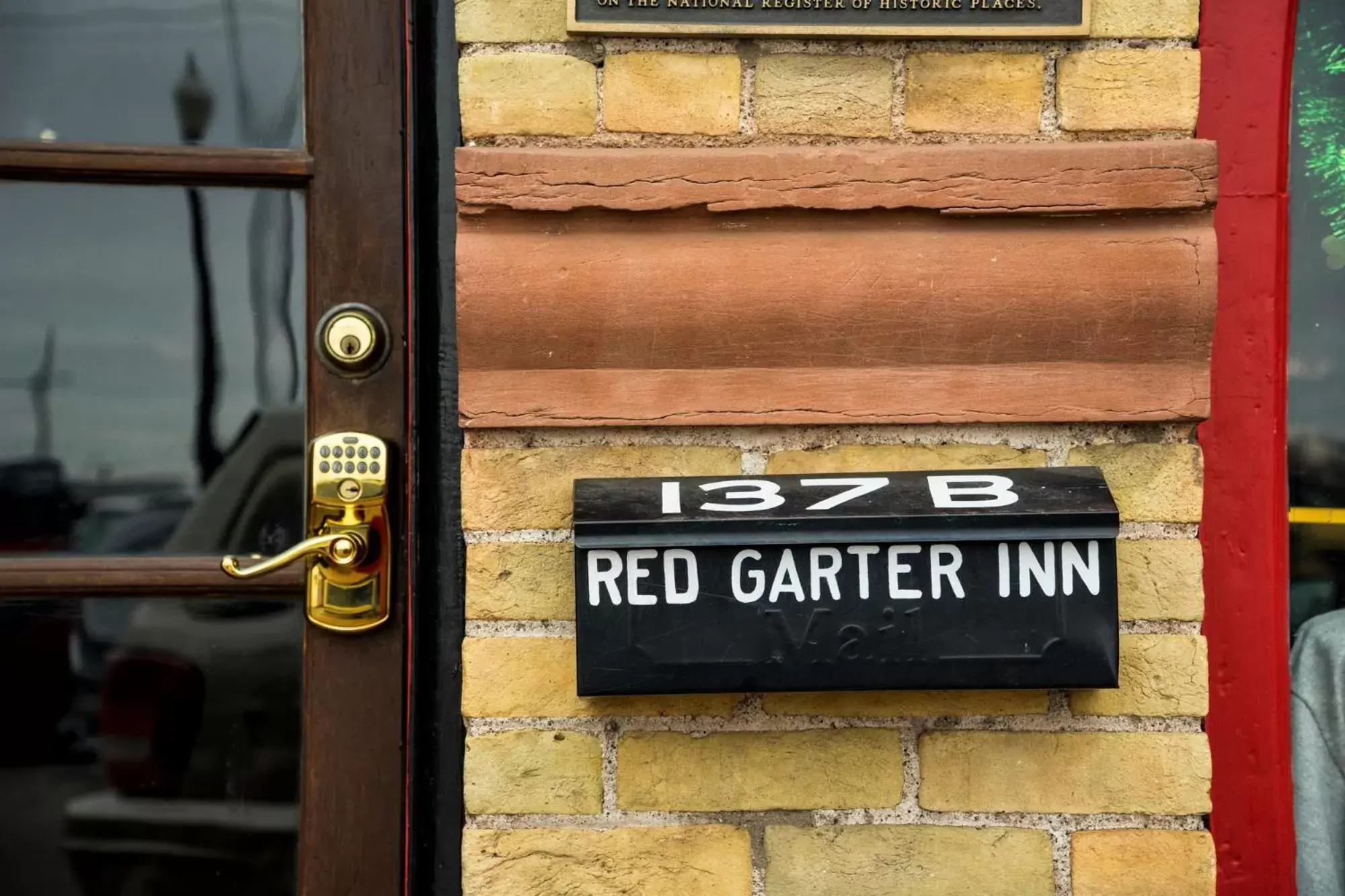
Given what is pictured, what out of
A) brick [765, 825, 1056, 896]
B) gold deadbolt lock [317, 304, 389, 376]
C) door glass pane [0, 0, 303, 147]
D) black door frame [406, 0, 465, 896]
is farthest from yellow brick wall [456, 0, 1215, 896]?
door glass pane [0, 0, 303, 147]

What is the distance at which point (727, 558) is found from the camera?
103 cm

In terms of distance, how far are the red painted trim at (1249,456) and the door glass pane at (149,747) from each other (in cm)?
115

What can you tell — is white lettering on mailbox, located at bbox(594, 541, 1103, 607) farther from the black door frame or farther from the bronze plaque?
the bronze plaque

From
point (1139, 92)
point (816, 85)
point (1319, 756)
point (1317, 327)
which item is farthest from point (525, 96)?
point (1319, 756)

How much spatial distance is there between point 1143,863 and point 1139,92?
86 centimetres

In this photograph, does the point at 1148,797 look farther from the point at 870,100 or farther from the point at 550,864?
the point at 870,100

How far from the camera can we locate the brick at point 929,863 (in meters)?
1.08

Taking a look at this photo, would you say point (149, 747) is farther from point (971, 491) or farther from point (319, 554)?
point (971, 491)

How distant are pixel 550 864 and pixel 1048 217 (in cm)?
91

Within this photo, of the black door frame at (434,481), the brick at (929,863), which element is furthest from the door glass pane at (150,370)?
the brick at (929,863)

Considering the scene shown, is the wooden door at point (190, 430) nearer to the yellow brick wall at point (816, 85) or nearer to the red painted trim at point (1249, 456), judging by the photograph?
the yellow brick wall at point (816, 85)

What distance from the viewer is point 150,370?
4.03ft

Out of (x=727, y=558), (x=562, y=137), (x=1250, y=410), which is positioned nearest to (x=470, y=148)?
(x=562, y=137)

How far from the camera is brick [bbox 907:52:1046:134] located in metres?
1.09
